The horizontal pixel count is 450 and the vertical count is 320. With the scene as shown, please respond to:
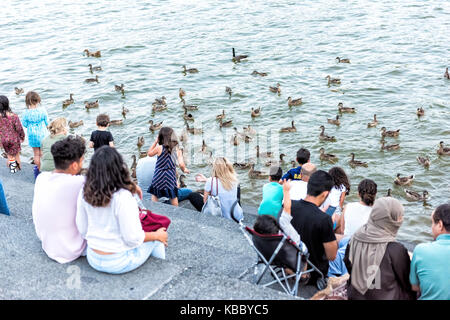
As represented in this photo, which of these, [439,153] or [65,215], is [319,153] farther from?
[65,215]

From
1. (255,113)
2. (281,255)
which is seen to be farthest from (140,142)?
(281,255)

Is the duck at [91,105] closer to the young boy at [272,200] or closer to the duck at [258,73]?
the duck at [258,73]

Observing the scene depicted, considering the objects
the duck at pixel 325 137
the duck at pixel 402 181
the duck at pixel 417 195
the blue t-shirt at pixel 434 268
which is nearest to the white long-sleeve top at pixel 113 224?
the blue t-shirt at pixel 434 268

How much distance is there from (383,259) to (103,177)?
9.62 feet

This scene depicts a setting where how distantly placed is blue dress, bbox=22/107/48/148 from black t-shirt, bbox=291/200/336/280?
18.9 ft

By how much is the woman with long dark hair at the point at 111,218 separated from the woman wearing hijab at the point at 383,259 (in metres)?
2.26

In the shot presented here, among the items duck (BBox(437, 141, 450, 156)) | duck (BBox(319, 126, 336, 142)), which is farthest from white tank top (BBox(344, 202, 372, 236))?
duck (BBox(319, 126, 336, 142))

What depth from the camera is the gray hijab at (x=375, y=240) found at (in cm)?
500

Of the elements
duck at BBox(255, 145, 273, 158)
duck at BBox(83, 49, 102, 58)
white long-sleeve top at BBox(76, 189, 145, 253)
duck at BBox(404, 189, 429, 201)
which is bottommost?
duck at BBox(404, 189, 429, 201)

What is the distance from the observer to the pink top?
5070mm

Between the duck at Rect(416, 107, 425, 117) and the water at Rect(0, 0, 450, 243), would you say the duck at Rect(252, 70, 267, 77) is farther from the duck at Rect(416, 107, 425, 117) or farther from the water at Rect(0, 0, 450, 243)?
the duck at Rect(416, 107, 425, 117)

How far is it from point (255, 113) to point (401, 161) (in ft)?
16.7

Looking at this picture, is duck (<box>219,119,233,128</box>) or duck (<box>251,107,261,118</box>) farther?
duck (<box>251,107,261,118</box>)
